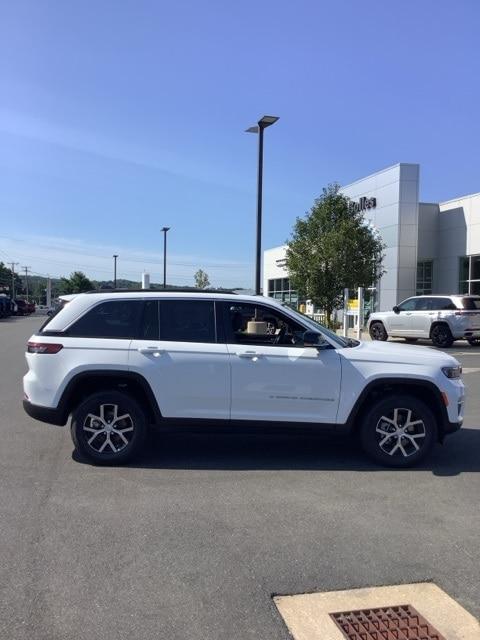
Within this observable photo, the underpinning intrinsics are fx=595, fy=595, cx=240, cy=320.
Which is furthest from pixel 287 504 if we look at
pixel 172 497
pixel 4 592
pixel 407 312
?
pixel 407 312

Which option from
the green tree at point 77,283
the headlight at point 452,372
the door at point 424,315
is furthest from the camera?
the green tree at point 77,283

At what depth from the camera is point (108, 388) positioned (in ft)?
20.3

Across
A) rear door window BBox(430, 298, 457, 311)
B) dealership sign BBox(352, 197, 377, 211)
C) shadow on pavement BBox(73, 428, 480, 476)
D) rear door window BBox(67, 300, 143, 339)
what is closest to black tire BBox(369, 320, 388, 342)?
rear door window BBox(430, 298, 457, 311)

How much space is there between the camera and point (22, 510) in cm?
477

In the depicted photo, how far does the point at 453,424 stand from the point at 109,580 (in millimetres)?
3887

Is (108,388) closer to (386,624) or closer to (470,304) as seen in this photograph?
(386,624)

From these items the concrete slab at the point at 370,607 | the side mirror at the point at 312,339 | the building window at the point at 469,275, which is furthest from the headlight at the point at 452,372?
the building window at the point at 469,275

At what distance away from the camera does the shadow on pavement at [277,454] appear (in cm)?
613

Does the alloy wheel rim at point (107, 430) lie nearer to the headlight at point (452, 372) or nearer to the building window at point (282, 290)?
the headlight at point (452, 372)

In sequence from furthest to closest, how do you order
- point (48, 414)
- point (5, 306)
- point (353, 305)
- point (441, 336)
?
point (5, 306) < point (353, 305) < point (441, 336) < point (48, 414)

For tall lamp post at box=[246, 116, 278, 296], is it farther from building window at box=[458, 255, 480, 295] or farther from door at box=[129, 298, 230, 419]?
building window at box=[458, 255, 480, 295]

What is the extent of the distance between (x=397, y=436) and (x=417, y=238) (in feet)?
81.0

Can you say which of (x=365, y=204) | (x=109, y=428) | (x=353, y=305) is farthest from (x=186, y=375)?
(x=365, y=204)

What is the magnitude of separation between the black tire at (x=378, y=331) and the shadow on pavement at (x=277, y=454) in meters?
15.4
